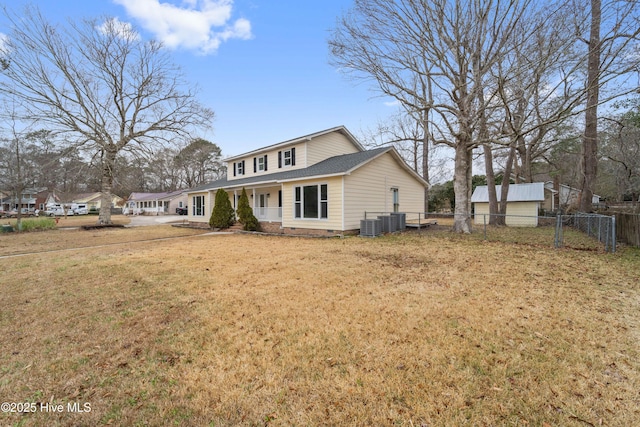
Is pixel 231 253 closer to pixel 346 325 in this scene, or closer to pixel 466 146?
pixel 346 325

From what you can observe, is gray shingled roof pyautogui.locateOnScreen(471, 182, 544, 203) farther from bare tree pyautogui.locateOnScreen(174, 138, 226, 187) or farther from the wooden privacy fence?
bare tree pyautogui.locateOnScreen(174, 138, 226, 187)

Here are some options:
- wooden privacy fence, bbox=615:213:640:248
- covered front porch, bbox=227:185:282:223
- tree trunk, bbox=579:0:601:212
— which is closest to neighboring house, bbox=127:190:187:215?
covered front porch, bbox=227:185:282:223

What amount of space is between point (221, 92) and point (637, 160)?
2515 centimetres

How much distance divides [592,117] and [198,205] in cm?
2400

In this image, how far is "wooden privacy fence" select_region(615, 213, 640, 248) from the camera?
890cm

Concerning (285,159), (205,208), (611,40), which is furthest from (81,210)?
(611,40)

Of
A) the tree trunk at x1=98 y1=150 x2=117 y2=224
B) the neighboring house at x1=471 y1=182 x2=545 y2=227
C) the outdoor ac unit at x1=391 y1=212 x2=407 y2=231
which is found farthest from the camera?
the tree trunk at x1=98 y1=150 x2=117 y2=224

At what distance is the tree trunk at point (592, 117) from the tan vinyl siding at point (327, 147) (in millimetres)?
11366

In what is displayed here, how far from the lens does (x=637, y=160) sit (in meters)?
16.5

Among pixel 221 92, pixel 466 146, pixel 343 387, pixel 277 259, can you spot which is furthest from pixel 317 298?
pixel 221 92

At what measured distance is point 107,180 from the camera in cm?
2047

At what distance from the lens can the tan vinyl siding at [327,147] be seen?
15909mm

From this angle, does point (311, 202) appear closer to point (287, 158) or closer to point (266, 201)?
point (287, 158)

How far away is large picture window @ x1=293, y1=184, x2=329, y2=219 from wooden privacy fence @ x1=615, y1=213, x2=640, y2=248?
10.7 m
